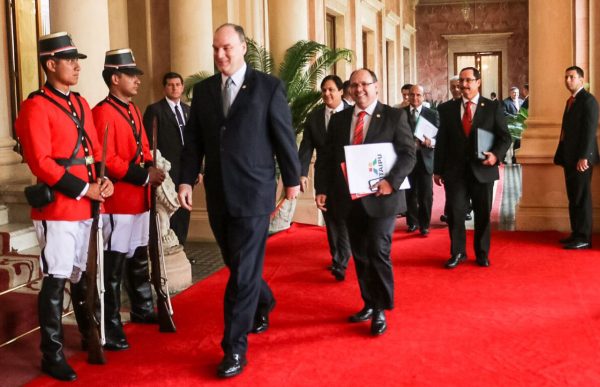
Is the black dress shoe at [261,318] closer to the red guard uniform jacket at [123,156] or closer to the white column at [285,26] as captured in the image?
the red guard uniform jacket at [123,156]

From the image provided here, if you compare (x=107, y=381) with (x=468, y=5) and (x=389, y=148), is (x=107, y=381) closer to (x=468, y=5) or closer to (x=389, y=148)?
(x=389, y=148)

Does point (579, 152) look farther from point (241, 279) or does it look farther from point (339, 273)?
point (241, 279)

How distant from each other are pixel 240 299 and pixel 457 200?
132 inches

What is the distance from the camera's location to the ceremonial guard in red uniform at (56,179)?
13.3ft

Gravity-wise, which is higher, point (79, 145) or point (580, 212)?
point (79, 145)

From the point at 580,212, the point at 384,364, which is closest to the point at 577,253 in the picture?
the point at 580,212

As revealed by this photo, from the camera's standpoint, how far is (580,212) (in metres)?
7.84

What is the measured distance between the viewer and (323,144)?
6.74 meters

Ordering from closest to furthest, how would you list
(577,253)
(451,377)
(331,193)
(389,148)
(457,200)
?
(451,377) → (389,148) → (331,193) → (457,200) → (577,253)

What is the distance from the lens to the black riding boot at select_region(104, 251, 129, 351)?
4.69 metres

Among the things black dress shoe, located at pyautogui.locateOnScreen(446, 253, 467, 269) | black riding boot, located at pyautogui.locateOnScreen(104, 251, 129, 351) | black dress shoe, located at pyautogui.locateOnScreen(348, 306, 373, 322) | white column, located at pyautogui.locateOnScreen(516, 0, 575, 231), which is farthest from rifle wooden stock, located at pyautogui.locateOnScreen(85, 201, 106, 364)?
white column, located at pyautogui.locateOnScreen(516, 0, 575, 231)

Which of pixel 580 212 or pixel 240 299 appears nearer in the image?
pixel 240 299

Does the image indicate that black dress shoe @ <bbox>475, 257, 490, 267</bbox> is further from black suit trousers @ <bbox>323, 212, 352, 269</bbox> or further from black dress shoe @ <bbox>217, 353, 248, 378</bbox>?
black dress shoe @ <bbox>217, 353, 248, 378</bbox>

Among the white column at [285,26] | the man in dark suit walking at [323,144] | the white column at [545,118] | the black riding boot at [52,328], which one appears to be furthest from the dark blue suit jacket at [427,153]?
the black riding boot at [52,328]
